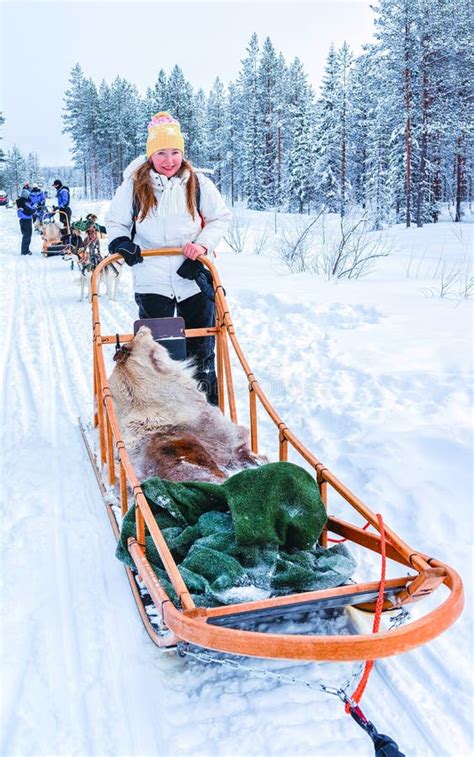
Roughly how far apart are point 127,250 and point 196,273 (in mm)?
456

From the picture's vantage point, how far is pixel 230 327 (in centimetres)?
354

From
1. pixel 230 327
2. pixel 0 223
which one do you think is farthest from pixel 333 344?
pixel 0 223

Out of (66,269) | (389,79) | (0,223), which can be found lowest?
(66,269)

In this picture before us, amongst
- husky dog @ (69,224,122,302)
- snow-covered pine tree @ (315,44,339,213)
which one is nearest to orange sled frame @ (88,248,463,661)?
husky dog @ (69,224,122,302)

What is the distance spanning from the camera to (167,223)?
360cm

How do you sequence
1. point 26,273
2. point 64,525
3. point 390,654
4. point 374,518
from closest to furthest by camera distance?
point 390,654 < point 374,518 < point 64,525 < point 26,273

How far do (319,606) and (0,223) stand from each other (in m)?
26.9

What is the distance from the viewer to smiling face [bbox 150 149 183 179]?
11.3 ft

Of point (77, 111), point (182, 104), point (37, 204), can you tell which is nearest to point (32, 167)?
point (77, 111)

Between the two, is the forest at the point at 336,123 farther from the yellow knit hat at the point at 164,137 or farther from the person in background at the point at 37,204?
the person in background at the point at 37,204

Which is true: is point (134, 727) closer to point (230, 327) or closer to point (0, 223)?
point (230, 327)

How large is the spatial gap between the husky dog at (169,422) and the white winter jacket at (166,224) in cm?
46

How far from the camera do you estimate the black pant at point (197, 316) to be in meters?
3.77

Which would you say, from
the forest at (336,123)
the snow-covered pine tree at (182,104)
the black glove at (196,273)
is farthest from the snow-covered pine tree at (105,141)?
the black glove at (196,273)
